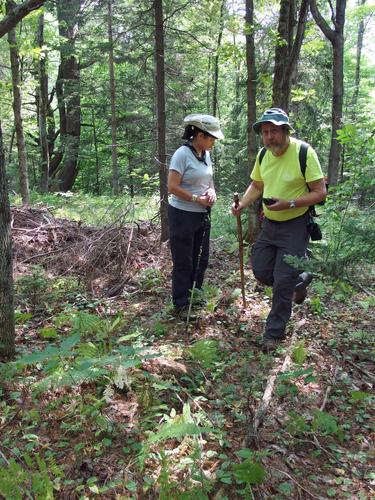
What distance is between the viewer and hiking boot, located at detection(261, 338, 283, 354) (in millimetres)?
4246

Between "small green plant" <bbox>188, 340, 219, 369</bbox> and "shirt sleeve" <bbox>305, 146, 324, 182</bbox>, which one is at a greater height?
"shirt sleeve" <bbox>305, 146, 324, 182</bbox>

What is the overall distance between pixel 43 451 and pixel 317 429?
1942 mm

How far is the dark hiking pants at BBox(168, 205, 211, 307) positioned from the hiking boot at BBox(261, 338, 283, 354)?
1063 mm

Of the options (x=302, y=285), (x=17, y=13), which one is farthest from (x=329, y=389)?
(x=17, y=13)

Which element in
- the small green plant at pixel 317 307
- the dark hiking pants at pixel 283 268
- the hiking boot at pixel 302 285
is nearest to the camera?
the dark hiking pants at pixel 283 268

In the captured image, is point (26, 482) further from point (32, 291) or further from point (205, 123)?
point (205, 123)

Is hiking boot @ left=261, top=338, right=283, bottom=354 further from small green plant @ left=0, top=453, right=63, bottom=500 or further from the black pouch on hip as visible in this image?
small green plant @ left=0, top=453, right=63, bottom=500

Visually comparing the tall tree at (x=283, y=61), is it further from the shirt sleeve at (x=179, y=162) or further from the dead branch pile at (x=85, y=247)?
the dead branch pile at (x=85, y=247)

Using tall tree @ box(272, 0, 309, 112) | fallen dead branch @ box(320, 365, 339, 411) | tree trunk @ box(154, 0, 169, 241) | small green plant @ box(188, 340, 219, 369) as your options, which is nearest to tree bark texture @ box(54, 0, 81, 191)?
tree trunk @ box(154, 0, 169, 241)

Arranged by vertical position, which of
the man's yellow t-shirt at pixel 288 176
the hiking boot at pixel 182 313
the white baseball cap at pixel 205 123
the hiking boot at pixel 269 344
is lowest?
the hiking boot at pixel 269 344

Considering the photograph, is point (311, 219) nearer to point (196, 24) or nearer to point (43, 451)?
point (43, 451)

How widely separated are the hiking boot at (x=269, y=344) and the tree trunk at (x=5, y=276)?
2431 mm

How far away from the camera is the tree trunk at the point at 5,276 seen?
336cm

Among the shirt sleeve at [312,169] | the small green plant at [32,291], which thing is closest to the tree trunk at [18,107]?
the small green plant at [32,291]
